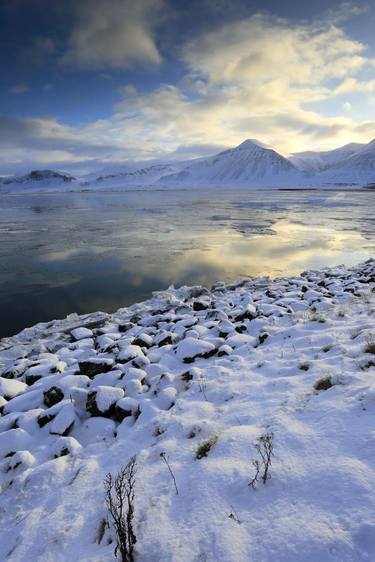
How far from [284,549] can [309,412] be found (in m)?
2.04

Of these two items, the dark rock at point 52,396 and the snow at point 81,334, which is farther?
the snow at point 81,334

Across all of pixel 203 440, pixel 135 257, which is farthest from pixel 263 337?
pixel 135 257

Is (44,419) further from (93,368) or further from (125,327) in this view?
(125,327)

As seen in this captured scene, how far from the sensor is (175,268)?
1936 centimetres

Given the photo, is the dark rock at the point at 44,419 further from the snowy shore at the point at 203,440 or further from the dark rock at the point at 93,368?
the dark rock at the point at 93,368

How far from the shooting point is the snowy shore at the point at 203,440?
312cm

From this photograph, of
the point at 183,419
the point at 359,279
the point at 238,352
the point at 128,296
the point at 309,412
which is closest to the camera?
the point at 309,412

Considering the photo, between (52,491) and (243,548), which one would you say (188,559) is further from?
(52,491)

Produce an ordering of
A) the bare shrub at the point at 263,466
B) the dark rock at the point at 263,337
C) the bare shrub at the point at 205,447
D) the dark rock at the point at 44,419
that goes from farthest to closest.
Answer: the dark rock at the point at 263,337, the dark rock at the point at 44,419, the bare shrub at the point at 205,447, the bare shrub at the point at 263,466

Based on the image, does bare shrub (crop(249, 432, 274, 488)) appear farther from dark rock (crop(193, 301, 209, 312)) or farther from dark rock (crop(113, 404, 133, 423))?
dark rock (crop(193, 301, 209, 312))

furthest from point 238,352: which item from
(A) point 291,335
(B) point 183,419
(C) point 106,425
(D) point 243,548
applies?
(D) point 243,548

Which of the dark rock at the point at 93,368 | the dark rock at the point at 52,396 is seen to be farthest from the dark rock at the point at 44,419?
the dark rock at the point at 93,368

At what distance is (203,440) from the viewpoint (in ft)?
15.0

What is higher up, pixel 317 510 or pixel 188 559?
pixel 317 510
